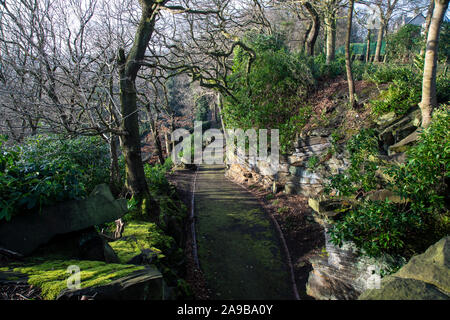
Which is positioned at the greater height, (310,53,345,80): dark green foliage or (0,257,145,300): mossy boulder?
(310,53,345,80): dark green foliage

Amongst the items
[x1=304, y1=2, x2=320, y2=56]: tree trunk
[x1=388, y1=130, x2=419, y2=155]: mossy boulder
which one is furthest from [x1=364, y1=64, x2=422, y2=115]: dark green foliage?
[x1=304, y1=2, x2=320, y2=56]: tree trunk

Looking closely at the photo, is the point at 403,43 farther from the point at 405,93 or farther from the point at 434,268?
the point at 434,268

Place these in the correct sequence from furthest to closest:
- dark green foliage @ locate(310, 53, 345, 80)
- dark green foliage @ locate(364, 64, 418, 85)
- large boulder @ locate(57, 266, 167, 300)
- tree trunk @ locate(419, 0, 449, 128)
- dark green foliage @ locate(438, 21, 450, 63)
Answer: dark green foliage @ locate(438, 21, 450, 63), dark green foliage @ locate(310, 53, 345, 80), dark green foliage @ locate(364, 64, 418, 85), tree trunk @ locate(419, 0, 449, 128), large boulder @ locate(57, 266, 167, 300)

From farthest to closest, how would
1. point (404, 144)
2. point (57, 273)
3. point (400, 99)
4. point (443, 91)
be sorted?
point (400, 99) < point (443, 91) < point (404, 144) < point (57, 273)

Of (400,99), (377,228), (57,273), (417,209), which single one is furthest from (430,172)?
(57,273)

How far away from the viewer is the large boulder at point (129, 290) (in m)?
1.98

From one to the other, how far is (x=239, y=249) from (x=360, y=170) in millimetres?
3400

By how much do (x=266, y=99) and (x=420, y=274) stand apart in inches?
346

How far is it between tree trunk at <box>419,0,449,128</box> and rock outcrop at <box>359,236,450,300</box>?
3425 mm

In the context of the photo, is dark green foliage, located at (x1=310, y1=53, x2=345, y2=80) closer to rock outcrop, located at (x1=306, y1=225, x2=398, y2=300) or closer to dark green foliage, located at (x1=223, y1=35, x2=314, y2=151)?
dark green foliage, located at (x1=223, y1=35, x2=314, y2=151)

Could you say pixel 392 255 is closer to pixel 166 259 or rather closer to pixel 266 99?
pixel 166 259

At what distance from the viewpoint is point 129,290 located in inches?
85.5

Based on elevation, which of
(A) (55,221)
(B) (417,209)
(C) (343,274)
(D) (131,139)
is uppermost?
(D) (131,139)

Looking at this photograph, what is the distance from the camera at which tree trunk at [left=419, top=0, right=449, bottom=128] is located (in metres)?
5.11
